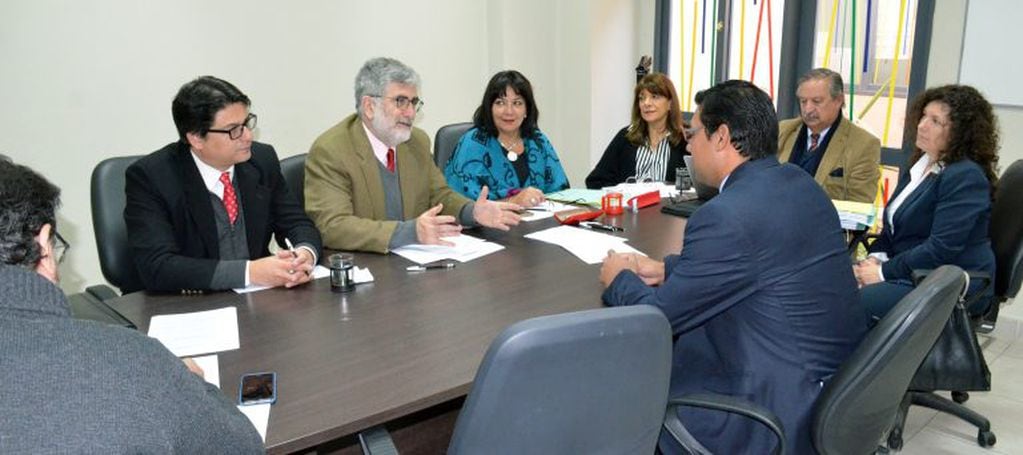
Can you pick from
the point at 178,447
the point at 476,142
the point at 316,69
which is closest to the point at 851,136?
the point at 476,142

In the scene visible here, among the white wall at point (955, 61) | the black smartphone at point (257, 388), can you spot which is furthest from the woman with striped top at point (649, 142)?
the black smartphone at point (257, 388)

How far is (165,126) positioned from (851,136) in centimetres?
328

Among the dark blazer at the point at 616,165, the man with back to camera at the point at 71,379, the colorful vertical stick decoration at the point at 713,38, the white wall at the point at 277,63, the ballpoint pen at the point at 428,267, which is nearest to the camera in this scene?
the man with back to camera at the point at 71,379

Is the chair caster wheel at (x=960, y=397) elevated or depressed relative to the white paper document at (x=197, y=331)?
depressed

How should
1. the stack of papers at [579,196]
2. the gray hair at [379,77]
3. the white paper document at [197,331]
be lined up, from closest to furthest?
the white paper document at [197,331], the gray hair at [379,77], the stack of papers at [579,196]

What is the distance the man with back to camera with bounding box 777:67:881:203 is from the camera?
3.38 meters

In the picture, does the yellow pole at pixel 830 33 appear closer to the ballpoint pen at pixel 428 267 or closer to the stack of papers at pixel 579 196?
the stack of papers at pixel 579 196

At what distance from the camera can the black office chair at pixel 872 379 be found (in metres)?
1.64

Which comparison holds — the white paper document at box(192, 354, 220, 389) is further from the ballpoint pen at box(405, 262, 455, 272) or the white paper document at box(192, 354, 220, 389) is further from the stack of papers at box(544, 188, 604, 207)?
the stack of papers at box(544, 188, 604, 207)

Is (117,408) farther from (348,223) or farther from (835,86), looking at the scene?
(835,86)

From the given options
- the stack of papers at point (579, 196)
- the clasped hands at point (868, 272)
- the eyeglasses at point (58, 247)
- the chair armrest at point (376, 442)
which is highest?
the eyeglasses at point (58, 247)

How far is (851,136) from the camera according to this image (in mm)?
3426

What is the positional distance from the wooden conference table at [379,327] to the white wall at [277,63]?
185 centimetres

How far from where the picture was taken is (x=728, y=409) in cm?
166
